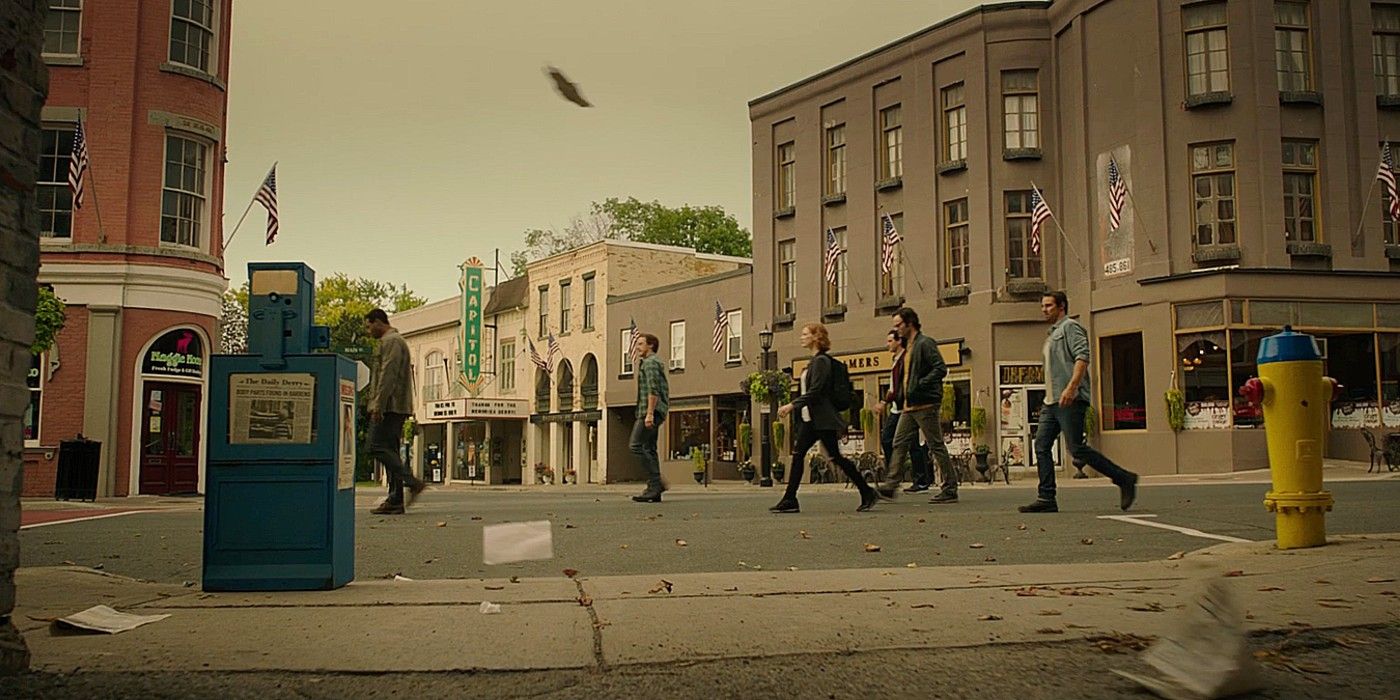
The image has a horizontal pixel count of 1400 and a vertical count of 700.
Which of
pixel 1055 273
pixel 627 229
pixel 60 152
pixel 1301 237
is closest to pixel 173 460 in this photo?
A: pixel 60 152

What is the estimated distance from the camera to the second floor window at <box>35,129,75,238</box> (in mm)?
21547

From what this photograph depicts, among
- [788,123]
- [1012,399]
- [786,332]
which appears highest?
[788,123]

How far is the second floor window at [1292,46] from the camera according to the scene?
25453 mm

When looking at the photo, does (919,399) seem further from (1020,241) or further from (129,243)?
(1020,241)

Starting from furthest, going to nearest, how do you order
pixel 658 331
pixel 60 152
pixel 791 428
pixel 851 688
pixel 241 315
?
1. pixel 241 315
2. pixel 658 331
3. pixel 791 428
4. pixel 60 152
5. pixel 851 688

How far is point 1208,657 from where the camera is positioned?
11.3ft

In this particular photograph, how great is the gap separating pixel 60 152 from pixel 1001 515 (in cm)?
1931

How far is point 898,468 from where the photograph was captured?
38.9 feet

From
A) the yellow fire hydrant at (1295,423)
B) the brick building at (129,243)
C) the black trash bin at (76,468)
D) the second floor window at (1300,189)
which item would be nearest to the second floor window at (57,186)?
the brick building at (129,243)

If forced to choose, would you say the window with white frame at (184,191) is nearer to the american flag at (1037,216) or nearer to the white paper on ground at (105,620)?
the american flag at (1037,216)

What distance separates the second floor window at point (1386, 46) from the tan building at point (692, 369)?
18.5 m

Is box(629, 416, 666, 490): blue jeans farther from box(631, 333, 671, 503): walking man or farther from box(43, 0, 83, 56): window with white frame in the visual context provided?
box(43, 0, 83, 56): window with white frame

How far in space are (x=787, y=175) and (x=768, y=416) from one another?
7842mm

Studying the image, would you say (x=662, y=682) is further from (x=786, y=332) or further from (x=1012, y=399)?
(x=786, y=332)
